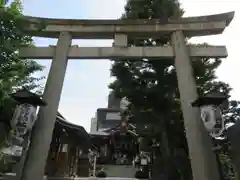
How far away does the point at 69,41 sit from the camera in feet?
25.6

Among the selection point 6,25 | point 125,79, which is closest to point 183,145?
point 125,79

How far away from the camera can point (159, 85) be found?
10484mm

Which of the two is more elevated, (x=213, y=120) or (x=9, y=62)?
(x=9, y=62)

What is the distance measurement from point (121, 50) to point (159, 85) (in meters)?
3.52

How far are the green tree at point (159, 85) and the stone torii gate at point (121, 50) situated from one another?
8.69ft

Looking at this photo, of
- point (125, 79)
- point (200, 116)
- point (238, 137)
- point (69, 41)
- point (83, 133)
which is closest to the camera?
point (238, 137)

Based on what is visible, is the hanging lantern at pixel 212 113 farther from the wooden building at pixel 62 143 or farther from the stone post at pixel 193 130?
the wooden building at pixel 62 143

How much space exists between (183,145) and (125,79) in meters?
4.28

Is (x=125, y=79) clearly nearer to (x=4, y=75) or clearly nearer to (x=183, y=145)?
(x=183, y=145)

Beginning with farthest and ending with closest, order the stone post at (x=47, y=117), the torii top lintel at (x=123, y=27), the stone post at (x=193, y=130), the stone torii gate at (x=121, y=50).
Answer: the torii top lintel at (x=123, y=27) → the stone torii gate at (x=121, y=50) → the stone post at (x=47, y=117) → the stone post at (x=193, y=130)

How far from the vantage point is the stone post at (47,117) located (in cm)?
615

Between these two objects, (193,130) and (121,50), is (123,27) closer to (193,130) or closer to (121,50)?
(121,50)

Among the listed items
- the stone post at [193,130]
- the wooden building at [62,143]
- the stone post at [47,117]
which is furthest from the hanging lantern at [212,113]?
the wooden building at [62,143]

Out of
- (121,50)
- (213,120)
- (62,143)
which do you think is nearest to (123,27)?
(121,50)
